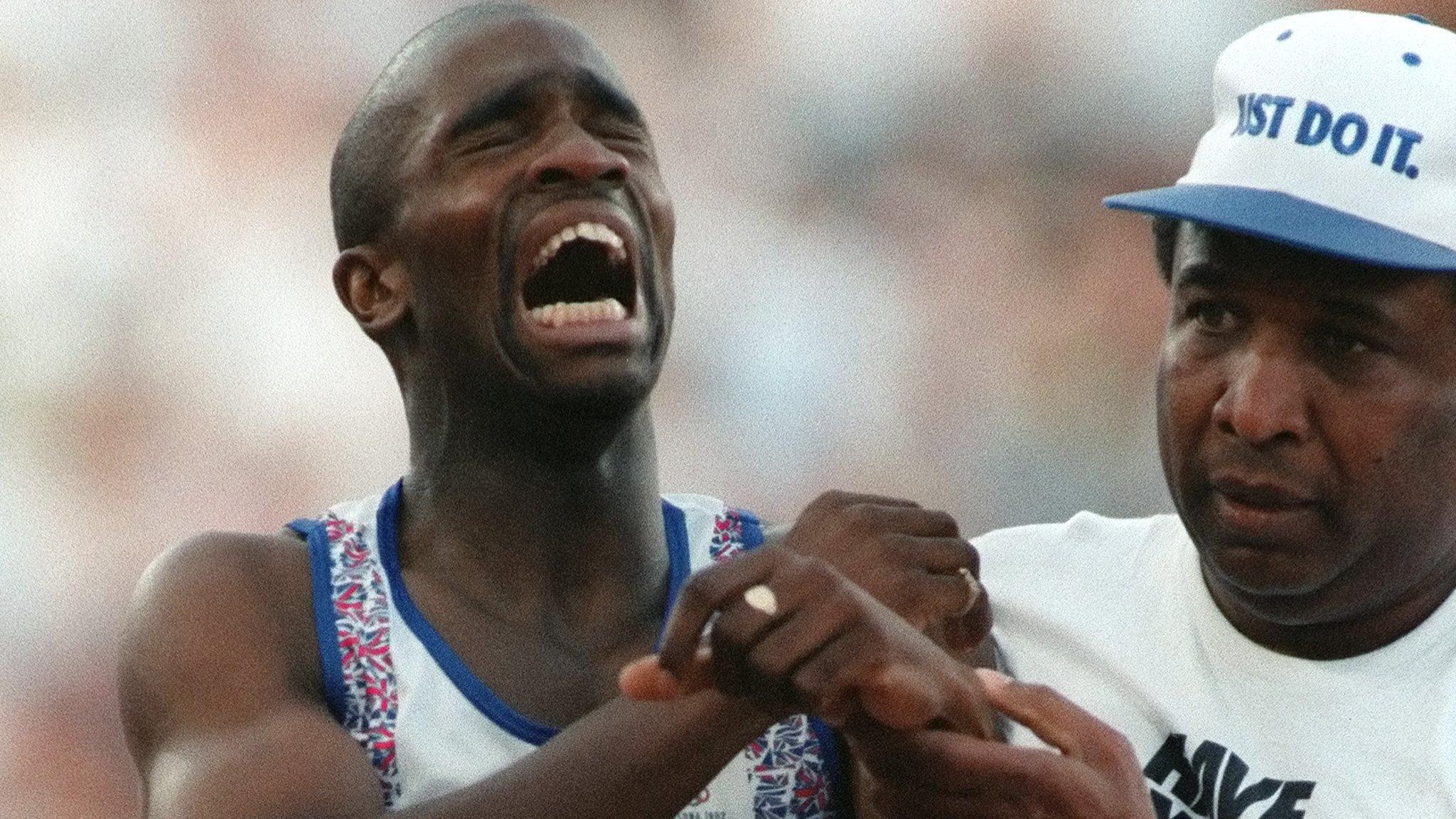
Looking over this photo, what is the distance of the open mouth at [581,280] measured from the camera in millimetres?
1831

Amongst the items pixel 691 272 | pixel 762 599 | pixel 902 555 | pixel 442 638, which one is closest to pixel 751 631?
pixel 762 599

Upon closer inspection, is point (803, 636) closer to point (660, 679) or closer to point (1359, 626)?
point (660, 679)

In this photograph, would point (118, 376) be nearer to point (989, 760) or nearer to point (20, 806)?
point (20, 806)

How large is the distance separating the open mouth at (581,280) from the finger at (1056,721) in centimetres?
57

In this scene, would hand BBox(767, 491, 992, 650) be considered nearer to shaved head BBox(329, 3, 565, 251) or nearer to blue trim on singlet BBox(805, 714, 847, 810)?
blue trim on singlet BBox(805, 714, 847, 810)

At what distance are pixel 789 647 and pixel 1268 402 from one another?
520 millimetres

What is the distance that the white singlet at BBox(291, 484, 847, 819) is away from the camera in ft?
5.84

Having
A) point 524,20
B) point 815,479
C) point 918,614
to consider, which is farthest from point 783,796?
point 815,479

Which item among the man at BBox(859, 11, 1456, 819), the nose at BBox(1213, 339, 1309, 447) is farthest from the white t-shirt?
the nose at BBox(1213, 339, 1309, 447)

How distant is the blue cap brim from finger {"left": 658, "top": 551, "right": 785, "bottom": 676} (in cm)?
58

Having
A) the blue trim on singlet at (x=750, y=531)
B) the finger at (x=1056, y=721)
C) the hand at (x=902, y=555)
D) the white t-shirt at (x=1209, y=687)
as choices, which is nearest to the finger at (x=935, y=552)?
the hand at (x=902, y=555)

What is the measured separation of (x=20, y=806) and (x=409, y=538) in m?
1.37

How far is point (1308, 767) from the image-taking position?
168cm

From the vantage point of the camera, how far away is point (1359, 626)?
1.74 meters
